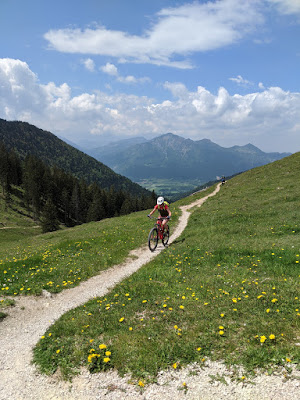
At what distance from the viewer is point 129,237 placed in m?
21.7

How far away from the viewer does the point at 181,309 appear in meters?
8.57

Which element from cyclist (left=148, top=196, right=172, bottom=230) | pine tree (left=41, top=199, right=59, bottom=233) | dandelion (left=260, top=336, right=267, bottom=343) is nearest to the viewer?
dandelion (left=260, top=336, right=267, bottom=343)

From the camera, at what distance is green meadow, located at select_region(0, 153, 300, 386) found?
6219 mm

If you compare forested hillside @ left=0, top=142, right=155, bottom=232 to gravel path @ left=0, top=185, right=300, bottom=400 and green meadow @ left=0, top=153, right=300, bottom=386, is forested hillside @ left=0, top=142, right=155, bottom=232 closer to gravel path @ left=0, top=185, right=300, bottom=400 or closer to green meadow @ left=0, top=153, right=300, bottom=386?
green meadow @ left=0, top=153, right=300, bottom=386

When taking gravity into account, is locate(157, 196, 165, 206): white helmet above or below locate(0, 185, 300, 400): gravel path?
above

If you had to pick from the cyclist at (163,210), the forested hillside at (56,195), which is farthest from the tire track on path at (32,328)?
the forested hillside at (56,195)

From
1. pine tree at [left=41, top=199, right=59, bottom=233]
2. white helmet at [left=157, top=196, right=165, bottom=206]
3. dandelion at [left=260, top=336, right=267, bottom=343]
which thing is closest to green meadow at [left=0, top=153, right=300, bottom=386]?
dandelion at [left=260, top=336, right=267, bottom=343]

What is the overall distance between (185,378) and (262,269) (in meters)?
7.73

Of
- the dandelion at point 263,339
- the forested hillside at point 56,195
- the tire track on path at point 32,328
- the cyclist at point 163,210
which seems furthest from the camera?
the forested hillside at point 56,195

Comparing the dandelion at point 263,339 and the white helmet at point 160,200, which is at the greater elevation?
the white helmet at point 160,200

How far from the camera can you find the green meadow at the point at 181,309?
6219 millimetres

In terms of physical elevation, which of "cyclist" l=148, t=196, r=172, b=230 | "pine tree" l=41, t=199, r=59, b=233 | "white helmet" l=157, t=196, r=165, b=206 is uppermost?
"white helmet" l=157, t=196, r=165, b=206

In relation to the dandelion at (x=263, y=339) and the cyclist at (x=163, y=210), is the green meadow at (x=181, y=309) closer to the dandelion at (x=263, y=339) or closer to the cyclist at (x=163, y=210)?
the dandelion at (x=263, y=339)

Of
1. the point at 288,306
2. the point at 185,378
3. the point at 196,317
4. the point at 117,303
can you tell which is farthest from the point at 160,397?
the point at 288,306
